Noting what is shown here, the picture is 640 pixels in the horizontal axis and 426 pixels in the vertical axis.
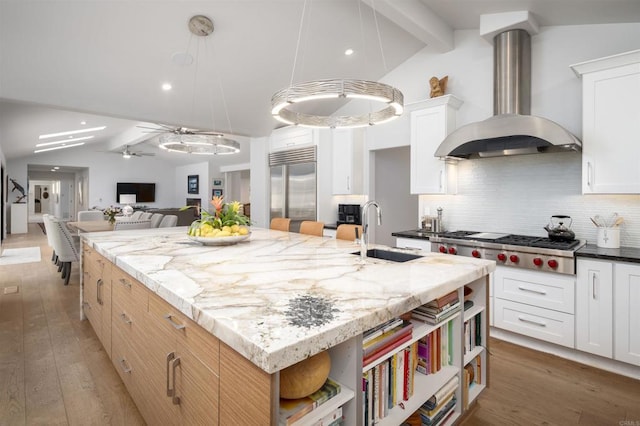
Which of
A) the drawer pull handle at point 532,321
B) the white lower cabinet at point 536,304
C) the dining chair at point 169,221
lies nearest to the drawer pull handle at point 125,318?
the white lower cabinet at point 536,304

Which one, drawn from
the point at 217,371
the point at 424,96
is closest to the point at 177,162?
the point at 424,96

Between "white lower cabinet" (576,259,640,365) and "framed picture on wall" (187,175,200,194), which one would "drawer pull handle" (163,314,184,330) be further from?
"framed picture on wall" (187,175,200,194)

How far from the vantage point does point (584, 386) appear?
89.4 inches

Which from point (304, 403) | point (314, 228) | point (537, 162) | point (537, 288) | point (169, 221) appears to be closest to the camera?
point (304, 403)

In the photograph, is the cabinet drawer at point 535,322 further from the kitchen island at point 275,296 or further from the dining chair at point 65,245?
the dining chair at point 65,245

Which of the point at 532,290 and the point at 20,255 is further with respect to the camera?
the point at 20,255

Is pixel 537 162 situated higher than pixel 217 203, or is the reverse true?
pixel 537 162

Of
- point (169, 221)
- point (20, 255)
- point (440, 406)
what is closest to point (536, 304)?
point (440, 406)

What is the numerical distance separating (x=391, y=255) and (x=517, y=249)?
1353mm

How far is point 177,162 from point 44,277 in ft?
29.6

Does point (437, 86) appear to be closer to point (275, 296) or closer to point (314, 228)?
point (314, 228)

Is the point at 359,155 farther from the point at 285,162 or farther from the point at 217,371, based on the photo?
the point at 217,371

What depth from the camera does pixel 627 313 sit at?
7.58 feet

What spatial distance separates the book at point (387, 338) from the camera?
1211mm
